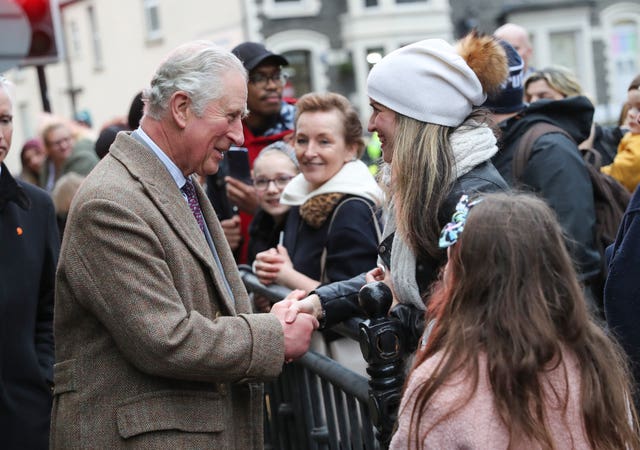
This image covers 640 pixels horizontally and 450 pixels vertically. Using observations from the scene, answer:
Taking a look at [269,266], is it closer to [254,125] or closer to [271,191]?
[271,191]

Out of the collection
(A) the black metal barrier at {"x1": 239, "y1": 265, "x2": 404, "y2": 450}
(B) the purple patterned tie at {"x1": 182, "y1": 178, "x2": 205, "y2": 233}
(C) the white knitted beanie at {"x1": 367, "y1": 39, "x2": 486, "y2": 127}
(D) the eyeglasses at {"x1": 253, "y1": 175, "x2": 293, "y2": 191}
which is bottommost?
(A) the black metal barrier at {"x1": 239, "y1": 265, "x2": 404, "y2": 450}

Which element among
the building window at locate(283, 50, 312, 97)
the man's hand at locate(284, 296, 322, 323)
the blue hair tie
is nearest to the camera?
the blue hair tie

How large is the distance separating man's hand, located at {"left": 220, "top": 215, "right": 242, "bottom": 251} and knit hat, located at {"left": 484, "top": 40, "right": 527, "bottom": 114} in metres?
1.65

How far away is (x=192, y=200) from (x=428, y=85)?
0.89 meters

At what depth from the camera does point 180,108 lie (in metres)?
2.99

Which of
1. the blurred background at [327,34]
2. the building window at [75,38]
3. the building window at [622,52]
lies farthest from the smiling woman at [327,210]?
the building window at [75,38]

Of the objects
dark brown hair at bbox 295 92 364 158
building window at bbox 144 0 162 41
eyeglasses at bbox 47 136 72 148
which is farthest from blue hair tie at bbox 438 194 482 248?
building window at bbox 144 0 162 41

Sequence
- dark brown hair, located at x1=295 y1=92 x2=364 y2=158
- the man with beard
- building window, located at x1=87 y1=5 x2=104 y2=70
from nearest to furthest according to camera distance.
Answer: dark brown hair, located at x1=295 y1=92 x2=364 y2=158 < the man with beard < building window, located at x1=87 y1=5 x2=104 y2=70

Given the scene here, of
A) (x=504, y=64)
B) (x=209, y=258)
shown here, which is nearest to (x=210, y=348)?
(x=209, y=258)

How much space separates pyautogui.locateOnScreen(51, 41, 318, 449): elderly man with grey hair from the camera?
9.07 feet

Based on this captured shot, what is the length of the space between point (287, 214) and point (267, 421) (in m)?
1.09

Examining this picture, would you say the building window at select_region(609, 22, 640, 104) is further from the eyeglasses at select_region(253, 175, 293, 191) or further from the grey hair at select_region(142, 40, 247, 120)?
the grey hair at select_region(142, 40, 247, 120)

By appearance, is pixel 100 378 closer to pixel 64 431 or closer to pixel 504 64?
pixel 64 431

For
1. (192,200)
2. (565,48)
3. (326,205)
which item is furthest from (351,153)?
(565,48)
